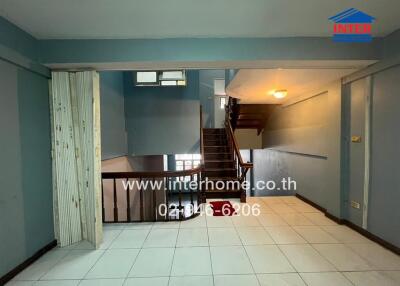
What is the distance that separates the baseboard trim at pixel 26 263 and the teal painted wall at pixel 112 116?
2.05 m

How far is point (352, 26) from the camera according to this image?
2.42 m

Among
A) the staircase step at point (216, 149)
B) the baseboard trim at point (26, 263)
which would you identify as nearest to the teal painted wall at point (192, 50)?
the baseboard trim at point (26, 263)

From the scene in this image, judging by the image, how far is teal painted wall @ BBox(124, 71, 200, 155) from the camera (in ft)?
20.0

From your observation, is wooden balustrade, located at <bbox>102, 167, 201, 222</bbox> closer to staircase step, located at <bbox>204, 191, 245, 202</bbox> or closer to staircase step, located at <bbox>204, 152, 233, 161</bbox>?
staircase step, located at <bbox>204, 191, 245, 202</bbox>

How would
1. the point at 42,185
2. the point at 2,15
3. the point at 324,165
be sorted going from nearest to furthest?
the point at 2,15
the point at 42,185
the point at 324,165

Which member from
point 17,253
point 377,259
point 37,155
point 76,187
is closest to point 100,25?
point 37,155

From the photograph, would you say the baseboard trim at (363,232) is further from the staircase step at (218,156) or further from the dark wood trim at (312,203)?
the staircase step at (218,156)

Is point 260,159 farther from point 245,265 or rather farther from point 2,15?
point 2,15

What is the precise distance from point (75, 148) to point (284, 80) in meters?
3.30

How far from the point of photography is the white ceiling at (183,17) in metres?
1.90

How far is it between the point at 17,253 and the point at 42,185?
28.7 inches

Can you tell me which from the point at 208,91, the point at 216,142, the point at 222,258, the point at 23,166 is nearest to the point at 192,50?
the point at 23,166

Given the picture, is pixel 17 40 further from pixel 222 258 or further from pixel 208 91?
pixel 208 91

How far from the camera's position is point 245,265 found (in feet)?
7.61
